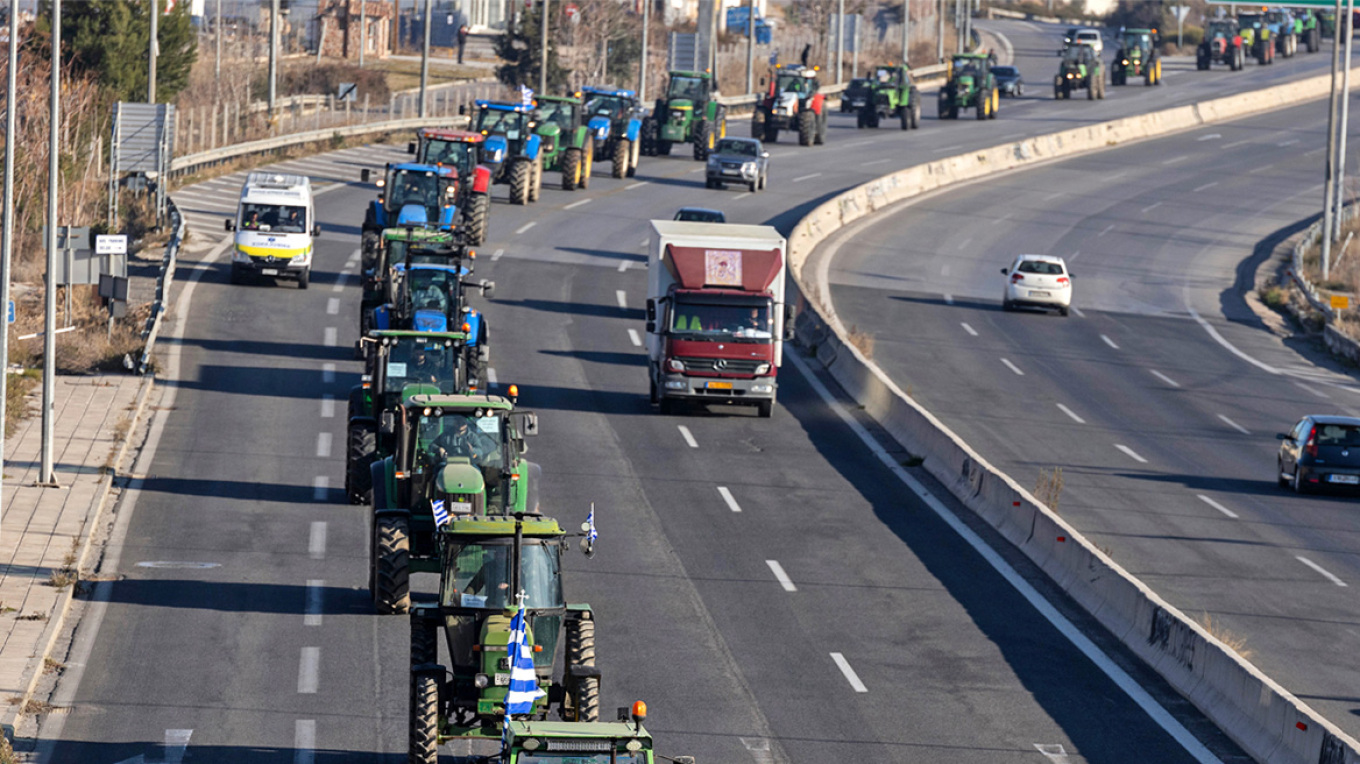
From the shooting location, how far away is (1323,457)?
33.5m

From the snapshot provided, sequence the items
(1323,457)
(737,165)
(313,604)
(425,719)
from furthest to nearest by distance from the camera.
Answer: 1. (737,165)
2. (1323,457)
3. (313,604)
4. (425,719)

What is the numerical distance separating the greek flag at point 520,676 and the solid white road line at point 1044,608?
23.9 ft

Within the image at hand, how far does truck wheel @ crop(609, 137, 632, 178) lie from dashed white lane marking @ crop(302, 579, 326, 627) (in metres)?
46.6

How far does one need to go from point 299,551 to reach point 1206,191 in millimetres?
60122

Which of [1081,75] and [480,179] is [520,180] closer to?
[480,179]

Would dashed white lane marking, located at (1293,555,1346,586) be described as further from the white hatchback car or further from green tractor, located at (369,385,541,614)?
the white hatchback car

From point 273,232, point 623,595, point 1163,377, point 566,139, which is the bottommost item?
point 623,595

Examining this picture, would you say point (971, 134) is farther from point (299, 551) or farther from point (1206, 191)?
point (299, 551)

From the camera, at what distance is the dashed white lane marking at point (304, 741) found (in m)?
16.8

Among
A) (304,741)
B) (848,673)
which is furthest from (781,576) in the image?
(304,741)

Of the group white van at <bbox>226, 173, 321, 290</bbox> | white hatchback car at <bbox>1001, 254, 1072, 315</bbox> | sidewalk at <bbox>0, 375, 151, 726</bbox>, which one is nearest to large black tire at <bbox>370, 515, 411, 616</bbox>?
sidewalk at <bbox>0, 375, 151, 726</bbox>

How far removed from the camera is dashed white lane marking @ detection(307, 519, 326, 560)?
25062 mm

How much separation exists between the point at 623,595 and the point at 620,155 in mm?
46888

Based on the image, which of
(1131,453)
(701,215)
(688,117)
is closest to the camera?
(1131,453)
